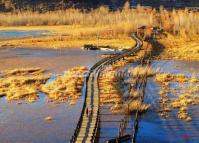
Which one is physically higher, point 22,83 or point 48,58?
point 22,83

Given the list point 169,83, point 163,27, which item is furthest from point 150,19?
point 169,83

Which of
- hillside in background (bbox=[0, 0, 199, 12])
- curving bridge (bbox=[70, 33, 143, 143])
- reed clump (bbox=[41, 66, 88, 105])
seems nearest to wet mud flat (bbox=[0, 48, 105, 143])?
reed clump (bbox=[41, 66, 88, 105])

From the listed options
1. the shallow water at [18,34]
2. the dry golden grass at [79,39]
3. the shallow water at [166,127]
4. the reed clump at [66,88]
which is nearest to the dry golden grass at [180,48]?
the dry golden grass at [79,39]

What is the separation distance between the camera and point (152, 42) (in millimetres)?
80938

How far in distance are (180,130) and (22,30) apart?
84.8 metres

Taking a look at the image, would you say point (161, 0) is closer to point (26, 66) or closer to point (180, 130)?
point (26, 66)

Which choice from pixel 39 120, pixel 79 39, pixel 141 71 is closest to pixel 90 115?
pixel 39 120

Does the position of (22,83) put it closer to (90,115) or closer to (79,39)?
(90,115)

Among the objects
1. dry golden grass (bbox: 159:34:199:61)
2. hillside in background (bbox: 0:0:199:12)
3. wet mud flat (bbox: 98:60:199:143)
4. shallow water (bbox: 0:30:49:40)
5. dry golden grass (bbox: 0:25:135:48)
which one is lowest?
shallow water (bbox: 0:30:49:40)

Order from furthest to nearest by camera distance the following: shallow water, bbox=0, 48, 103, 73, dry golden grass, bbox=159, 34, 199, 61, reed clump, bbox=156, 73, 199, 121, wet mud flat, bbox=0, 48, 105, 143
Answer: dry golden grass, bbox=159, 34, 199, 61 < shallow water, bbox=0, 48, 103, 73 < reed clump, bbox=156, 73, 199, 121 < wet mud flat, bbox=0, 48, 105, 143

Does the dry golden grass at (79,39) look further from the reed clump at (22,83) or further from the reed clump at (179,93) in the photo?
the reed clump at (179,93)

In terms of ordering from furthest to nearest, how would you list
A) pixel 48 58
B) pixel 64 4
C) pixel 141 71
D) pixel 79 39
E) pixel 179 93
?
1. pixel 64 4
2. pixel 79 39
3. pixel 48 58
4. pixel 141 71
5. pixel 179 93

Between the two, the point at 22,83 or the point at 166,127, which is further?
the point at 22,83

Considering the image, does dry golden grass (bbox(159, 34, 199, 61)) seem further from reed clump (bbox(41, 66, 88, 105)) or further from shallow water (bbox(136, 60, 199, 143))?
shallow water (bbox(136, 60, 199, 143))
